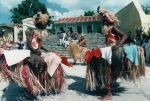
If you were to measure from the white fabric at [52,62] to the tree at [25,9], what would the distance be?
69599mm

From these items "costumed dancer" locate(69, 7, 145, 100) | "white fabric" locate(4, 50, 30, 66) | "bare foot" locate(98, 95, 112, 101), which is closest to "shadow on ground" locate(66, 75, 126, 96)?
"costumed dancer" locate(69, 7, 145, 100)

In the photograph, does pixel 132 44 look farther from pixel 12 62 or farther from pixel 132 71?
pixel 12 62

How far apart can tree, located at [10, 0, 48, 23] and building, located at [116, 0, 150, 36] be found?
47.0 m

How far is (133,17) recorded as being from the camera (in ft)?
93.6

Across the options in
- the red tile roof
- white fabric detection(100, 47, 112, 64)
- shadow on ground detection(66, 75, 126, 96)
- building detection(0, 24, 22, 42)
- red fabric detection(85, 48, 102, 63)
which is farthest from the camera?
the red tile roof

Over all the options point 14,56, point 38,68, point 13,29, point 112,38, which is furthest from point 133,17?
point 13,29

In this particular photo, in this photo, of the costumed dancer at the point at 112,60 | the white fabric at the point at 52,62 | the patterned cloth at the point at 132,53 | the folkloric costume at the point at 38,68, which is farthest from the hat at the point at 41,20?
the patterned cloth at the point at 132,53

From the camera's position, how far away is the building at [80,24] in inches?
2175

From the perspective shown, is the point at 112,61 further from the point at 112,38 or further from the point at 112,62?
the point at 112,38

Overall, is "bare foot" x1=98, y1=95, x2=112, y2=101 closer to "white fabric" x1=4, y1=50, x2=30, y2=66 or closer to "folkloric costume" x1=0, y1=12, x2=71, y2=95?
"folkloric costume" x1=0, y1=12, x2=71, y2=95

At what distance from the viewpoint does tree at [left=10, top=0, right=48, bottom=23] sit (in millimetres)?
77188

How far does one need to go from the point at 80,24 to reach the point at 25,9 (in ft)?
87.4

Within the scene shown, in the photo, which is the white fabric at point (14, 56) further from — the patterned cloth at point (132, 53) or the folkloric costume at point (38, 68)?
the patterned cloth at point (132, 53)

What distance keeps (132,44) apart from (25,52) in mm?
2063
